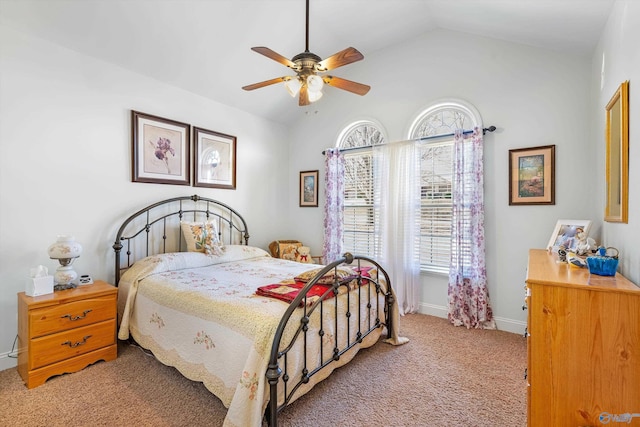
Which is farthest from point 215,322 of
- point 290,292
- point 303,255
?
point 303,255

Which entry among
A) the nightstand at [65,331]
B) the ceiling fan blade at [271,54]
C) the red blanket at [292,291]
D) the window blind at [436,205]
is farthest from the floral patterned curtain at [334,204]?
the nightstand at [65,331]

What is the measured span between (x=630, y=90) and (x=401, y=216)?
2523 millimetres

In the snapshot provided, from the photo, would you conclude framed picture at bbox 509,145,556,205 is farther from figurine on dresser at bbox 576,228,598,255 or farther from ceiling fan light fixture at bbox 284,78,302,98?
ceiling fan light fixture at bbox 284,78,302,98

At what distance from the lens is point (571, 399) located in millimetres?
1395

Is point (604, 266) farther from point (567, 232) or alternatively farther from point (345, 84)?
point (345, 84)

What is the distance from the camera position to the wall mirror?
173cm

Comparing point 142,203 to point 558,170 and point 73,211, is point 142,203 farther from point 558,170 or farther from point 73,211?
point 558,170

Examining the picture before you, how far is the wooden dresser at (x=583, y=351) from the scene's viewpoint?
1.31 metres

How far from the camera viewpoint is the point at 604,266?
61.5 inches

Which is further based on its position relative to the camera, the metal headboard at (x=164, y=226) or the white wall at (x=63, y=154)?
the metal headboard at (x=164, y=226)

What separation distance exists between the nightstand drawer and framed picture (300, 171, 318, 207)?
10.0 feet

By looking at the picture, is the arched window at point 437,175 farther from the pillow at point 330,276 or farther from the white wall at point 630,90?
the pillow at point 330,276

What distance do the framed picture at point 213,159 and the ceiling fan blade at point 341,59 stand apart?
2.28 m

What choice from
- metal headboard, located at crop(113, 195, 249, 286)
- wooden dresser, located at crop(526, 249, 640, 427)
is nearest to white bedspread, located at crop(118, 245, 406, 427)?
metal headboard, located at crop(113, 195, 249, 286)
